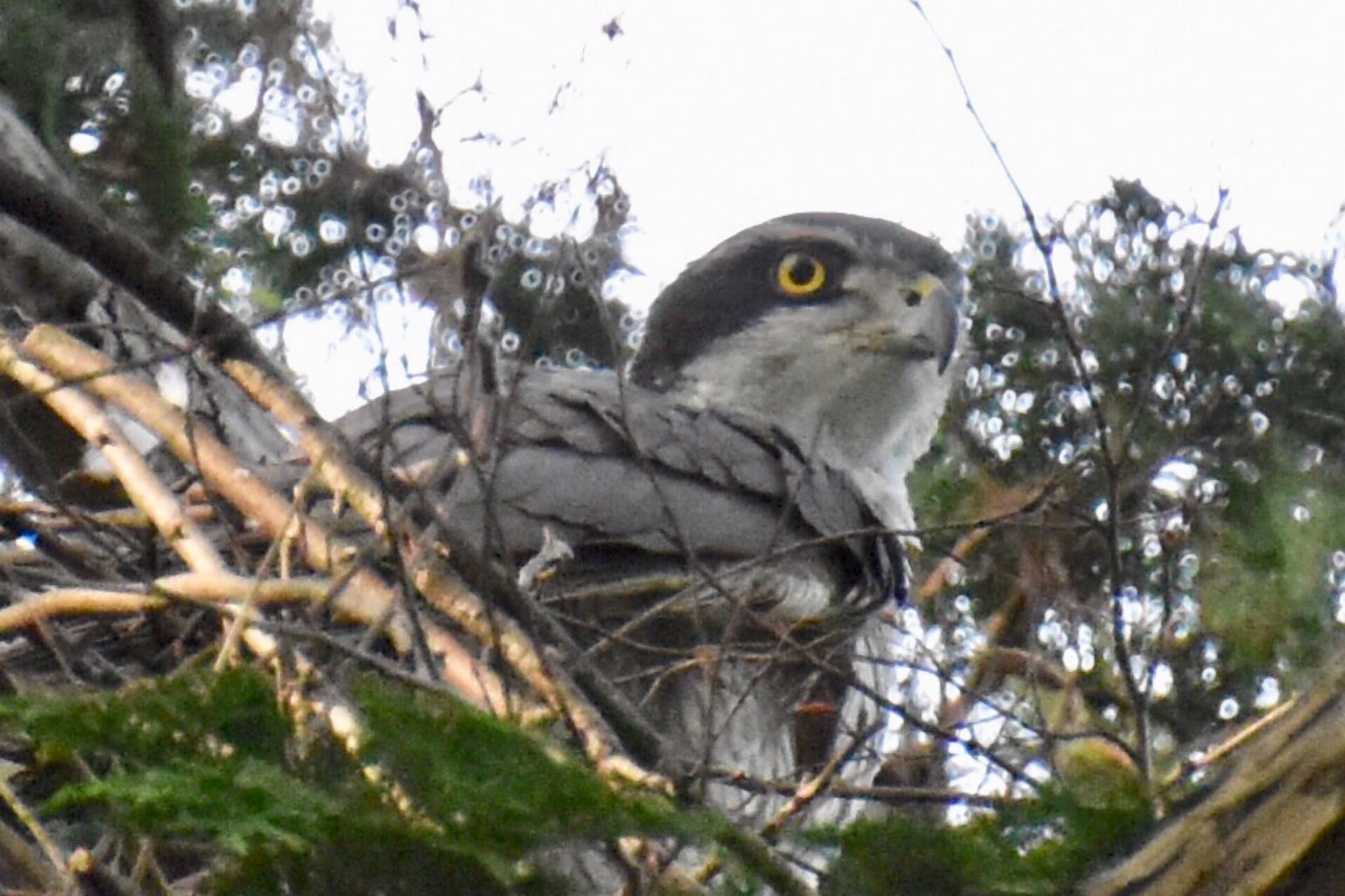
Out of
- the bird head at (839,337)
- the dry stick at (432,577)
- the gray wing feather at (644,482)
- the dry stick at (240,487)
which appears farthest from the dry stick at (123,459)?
the bird head at (839,337)

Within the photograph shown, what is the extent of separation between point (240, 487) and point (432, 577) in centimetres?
51

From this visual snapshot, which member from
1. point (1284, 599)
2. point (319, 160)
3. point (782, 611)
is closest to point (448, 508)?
point (782, 611)

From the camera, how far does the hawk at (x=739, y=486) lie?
3.12 m

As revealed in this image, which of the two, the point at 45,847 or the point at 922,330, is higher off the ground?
the point at 922,330

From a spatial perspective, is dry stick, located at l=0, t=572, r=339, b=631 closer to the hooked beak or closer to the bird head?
the bird head

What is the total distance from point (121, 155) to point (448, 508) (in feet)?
5.66

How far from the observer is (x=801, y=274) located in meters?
5.42

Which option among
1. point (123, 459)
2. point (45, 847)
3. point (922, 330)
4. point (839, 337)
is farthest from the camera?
point (839, 337)

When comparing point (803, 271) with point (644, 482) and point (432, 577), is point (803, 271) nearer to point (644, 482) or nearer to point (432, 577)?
point (644, 482)

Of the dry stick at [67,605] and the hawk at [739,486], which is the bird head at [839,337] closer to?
the hawk at [739,486]

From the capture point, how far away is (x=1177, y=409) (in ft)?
15.4

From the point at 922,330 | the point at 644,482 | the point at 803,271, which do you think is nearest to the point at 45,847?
the point at 644,482

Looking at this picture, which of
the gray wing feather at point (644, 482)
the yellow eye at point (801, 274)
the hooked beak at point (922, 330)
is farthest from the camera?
the yellow eye at point (801, 274)

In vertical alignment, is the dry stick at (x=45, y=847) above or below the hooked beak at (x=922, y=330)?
below
